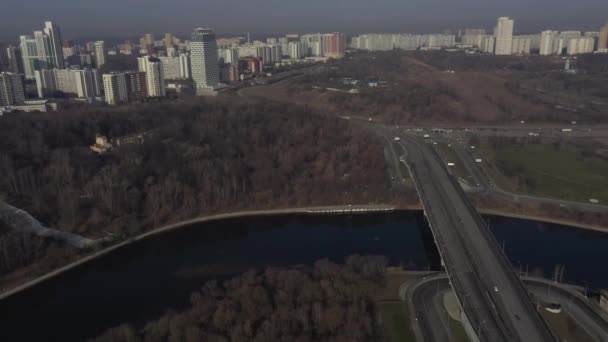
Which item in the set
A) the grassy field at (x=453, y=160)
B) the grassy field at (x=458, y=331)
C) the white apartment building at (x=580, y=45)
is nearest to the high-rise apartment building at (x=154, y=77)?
the grassy field at (x=453, y=160)

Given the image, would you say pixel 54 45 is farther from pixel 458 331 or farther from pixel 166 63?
pixel 458 331

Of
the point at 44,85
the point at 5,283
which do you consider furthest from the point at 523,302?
the point at 44,85

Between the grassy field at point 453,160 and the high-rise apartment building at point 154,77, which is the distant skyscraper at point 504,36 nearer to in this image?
the grassy field at point 453,160

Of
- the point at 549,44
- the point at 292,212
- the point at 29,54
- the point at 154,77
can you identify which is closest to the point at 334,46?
the point at 549,44

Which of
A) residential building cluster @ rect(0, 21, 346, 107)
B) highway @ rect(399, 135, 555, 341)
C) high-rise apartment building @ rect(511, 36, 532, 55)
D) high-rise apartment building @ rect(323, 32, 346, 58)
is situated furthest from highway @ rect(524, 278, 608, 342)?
high-rise apartment building @ rect(511, 36, 532, 55)

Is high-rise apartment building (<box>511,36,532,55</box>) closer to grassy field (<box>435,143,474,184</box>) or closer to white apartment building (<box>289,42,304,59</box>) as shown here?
white apartment building (<box>289,42,304,59</box>)
